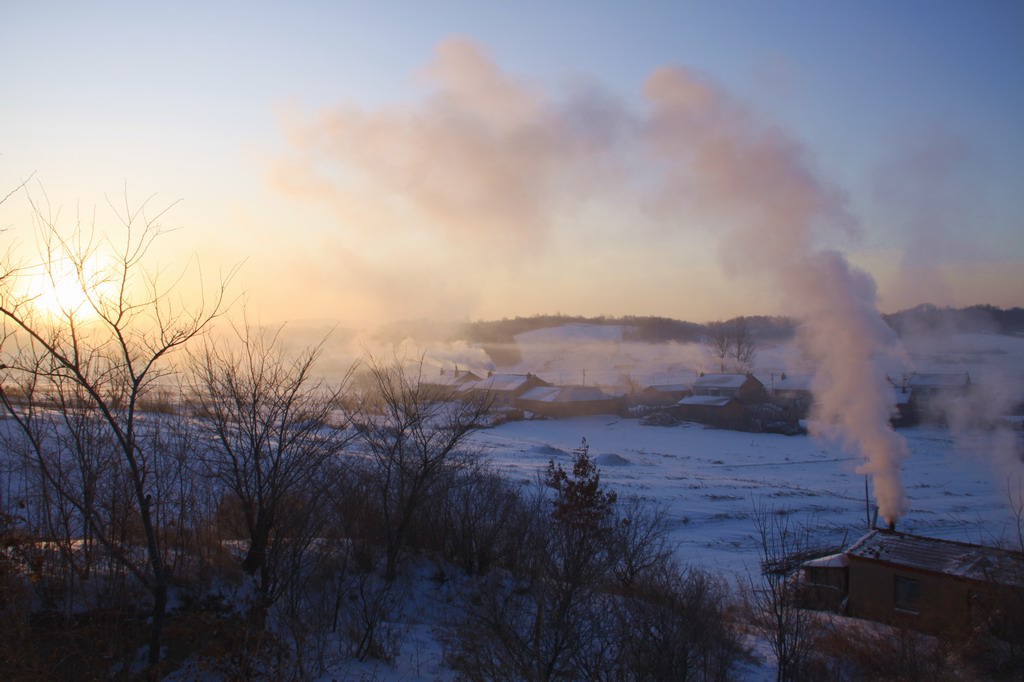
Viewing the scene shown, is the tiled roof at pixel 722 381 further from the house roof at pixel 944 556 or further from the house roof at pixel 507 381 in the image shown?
the house roof at pixel 944 556

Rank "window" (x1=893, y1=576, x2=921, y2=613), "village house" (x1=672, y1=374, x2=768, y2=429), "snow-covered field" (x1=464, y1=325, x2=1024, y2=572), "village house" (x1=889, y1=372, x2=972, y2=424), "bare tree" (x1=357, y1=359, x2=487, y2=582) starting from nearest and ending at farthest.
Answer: "bare tree" (x1=357, y1=359, x2=487, y2=582) < "window" (x1=893, y1=576, x2=921, y2=613) < "snow-covered field" (x1=464, y1=325, x2=1024, y2=572) < "village house" (x1=889, y1=372, x2=972, y2=424) < "village house" (x1=672, y1=374, x2=768, y2=429)

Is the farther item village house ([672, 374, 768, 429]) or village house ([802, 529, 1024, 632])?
village house ([672, 374, 768, 429])

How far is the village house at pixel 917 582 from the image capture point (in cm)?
1091

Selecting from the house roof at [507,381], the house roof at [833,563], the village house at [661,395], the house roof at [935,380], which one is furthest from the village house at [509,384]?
the house roof at [833,563]

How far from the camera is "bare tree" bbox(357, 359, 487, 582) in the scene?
1073 centimetres

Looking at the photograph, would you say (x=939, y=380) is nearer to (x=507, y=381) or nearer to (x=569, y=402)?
(x=569, y=402)

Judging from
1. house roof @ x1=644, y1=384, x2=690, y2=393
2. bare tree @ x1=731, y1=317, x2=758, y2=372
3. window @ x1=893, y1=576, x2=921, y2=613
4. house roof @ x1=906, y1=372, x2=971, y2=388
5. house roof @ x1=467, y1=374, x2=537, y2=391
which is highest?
bare tree @ x1=731, y1=317, x2=758, y2=372

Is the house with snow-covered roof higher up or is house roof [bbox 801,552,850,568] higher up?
the house with snow-covered roof

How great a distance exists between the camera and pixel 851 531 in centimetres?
2084

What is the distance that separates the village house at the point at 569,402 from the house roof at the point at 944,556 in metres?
31.9

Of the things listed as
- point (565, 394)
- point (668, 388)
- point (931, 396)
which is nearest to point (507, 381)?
point (565, 394)

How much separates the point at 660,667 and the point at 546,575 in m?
2.49

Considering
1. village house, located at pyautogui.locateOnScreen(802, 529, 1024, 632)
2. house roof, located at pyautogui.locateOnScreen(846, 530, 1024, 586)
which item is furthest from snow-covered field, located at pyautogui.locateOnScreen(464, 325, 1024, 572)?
village house, located at pyautogui.locateOnScreen(802, 529, 1024, 632)

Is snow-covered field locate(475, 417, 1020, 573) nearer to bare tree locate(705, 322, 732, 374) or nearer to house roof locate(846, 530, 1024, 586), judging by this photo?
house roof locate(846, 530, 1024, 586)
